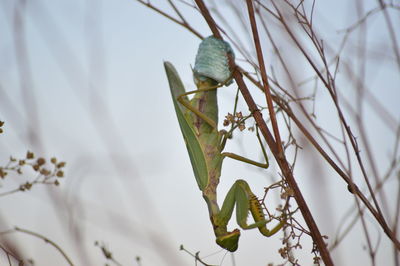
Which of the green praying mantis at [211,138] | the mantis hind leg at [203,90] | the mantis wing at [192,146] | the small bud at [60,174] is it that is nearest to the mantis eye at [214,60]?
the green praying mantis at [211,138]

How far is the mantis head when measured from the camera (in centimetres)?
247

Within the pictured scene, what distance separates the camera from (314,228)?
185cm

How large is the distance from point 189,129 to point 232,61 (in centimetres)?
64

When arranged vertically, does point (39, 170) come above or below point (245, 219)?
above

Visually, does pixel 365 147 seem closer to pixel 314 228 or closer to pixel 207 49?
pixel 314 228

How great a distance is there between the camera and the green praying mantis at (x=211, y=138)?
2475mm

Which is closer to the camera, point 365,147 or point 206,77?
point 365,147

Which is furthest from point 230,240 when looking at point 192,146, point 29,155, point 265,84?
point 29,155

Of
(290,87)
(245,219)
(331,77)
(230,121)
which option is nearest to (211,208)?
(245,219)

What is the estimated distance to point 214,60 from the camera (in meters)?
2.60

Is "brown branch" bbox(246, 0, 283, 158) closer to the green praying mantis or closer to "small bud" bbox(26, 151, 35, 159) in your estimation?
the green praying mantis

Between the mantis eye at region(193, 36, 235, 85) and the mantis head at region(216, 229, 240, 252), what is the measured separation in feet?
2.98

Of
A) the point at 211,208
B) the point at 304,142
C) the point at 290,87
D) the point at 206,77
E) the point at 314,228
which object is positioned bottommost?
the point at 314,228

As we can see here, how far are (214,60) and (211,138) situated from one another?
54 centimetres
